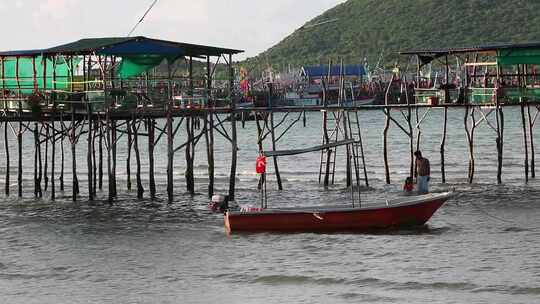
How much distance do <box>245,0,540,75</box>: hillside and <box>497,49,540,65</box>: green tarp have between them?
4721 inches

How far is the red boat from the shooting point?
33000 mm

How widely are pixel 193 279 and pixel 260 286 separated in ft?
5.88

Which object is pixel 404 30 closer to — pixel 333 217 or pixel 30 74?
pixel 30 74

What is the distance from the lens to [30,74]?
147ft

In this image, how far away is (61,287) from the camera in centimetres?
2684

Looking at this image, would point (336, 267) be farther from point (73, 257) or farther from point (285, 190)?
point (285, 190)

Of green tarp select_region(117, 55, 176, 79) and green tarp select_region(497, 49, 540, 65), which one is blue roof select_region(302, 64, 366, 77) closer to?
green tarp select_region(497, 49, 540, 65)

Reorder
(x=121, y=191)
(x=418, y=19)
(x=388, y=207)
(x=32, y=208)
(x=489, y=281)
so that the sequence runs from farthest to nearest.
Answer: (x=418, y=19) < (x=121, y=191) < (x=32, y=208) < (x=388, y=207) < (x=489, y=281)

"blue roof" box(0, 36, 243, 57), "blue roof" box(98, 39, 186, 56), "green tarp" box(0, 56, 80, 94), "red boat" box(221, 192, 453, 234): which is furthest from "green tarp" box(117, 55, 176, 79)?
"red boat" box(221, 192, 453, 234)

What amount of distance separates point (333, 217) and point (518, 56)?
1294 centimetres

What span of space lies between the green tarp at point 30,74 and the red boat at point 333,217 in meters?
12.6

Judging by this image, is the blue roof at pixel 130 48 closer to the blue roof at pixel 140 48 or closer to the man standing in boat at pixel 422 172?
the blue roof at pixel 140 48

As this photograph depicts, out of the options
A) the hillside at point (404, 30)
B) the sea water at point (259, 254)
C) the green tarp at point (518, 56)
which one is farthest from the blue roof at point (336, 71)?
the green tarp at point (518, 56)

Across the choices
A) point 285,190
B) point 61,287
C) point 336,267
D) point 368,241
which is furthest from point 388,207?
point 285,190
